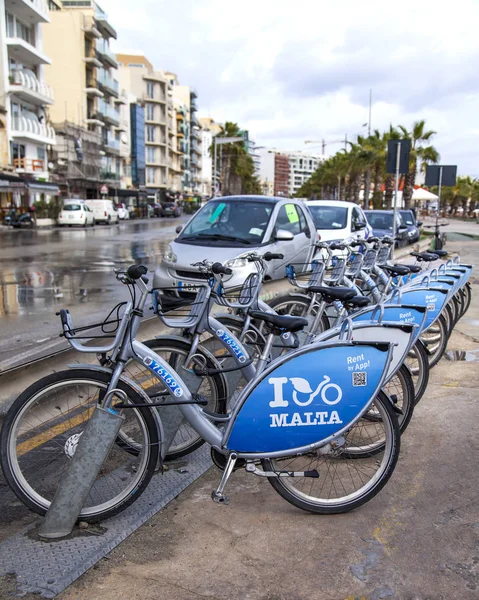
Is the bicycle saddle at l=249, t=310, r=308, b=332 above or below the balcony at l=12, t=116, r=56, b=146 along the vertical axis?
below

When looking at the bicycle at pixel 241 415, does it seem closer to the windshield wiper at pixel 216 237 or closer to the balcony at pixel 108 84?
the windshield wiper at pixel 216 237

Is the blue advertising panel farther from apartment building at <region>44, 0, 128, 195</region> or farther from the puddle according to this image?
apartment building at <region>44, 0, 128, 195</region>

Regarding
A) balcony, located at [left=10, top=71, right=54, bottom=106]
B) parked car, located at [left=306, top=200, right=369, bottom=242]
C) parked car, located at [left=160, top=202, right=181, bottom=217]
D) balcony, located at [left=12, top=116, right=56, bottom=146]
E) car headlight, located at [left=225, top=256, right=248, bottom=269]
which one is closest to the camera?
car headlight, located at [left=225, top=256, right=248, bottom=269]

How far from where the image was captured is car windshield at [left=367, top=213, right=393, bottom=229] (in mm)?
22359

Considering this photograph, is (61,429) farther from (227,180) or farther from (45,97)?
(227,180)

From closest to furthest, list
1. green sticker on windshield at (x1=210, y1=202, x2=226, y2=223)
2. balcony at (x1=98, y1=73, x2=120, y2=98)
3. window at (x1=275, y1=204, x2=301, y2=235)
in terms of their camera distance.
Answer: green sticker on windshield at (x1=210, y1=202, x2=226, y2=223) → window at (x1=275, y1=204, x2=301, y2=235) → balcony at (x1=98, y1=73, x2=120, y2=98)

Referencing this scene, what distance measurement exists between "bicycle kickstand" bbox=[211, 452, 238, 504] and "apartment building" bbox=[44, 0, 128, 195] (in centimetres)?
5942

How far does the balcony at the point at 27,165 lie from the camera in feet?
149

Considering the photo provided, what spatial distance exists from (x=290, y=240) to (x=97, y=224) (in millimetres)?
40125

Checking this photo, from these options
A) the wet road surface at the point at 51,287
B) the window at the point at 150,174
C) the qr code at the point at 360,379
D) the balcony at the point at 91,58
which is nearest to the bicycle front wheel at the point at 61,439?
the qr code at the point at 360,379

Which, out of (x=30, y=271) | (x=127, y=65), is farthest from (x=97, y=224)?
(x=127, y=65)

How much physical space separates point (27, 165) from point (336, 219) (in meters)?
36.7

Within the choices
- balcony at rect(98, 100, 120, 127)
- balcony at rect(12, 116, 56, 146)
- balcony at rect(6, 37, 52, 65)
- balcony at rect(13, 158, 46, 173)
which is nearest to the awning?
balcony at rect(13, 158, 46, 173)

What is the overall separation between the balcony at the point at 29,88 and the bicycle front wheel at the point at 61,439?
45.3 meters
